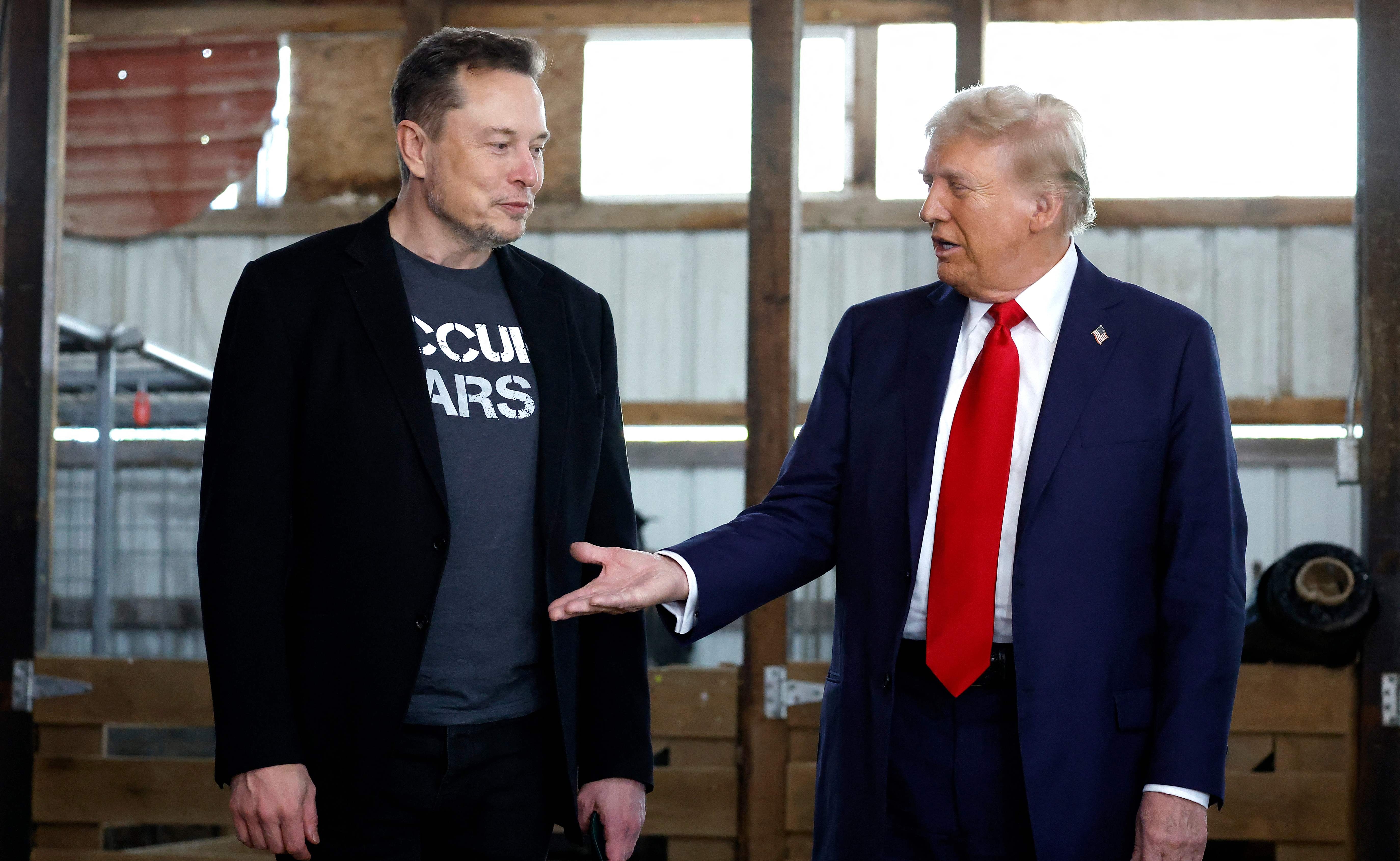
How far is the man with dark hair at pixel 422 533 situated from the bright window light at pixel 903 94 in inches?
268

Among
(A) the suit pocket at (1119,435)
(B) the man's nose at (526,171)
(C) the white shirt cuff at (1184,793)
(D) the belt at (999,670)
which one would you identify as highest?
(B) the man's nose at (526,171)

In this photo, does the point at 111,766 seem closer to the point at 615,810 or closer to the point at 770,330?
the point at 770,330

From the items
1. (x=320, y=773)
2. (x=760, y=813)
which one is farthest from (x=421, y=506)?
(x=760, y=813)

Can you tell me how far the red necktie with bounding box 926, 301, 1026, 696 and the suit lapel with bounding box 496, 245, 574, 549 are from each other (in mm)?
541

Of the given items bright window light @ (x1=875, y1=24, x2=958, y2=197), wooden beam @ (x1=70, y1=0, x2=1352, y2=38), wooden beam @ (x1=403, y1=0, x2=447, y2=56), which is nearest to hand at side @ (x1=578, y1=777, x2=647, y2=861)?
wooden beam @ (x1=403, y1=0, x2=447, y2=56)

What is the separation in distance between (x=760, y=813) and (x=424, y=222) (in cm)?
233

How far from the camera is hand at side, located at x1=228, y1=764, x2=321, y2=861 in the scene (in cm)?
170

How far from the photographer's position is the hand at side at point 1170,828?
170 cm

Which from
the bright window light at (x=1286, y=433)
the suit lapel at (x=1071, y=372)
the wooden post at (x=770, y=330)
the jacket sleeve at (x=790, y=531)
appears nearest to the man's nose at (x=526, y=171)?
the jacket sleeve at (x=790, y=531)

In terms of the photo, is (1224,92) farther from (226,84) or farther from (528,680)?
(528,680)

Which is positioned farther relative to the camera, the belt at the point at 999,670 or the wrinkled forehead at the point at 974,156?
the wrinkled forehead at the point at 974,156

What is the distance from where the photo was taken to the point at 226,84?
8.36 meters

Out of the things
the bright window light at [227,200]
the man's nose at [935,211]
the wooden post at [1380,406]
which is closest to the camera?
the man's nose at [935,211]

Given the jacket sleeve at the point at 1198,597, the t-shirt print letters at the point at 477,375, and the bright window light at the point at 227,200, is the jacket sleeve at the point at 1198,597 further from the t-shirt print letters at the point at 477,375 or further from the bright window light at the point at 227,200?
the bright window light at the point at 227,200
